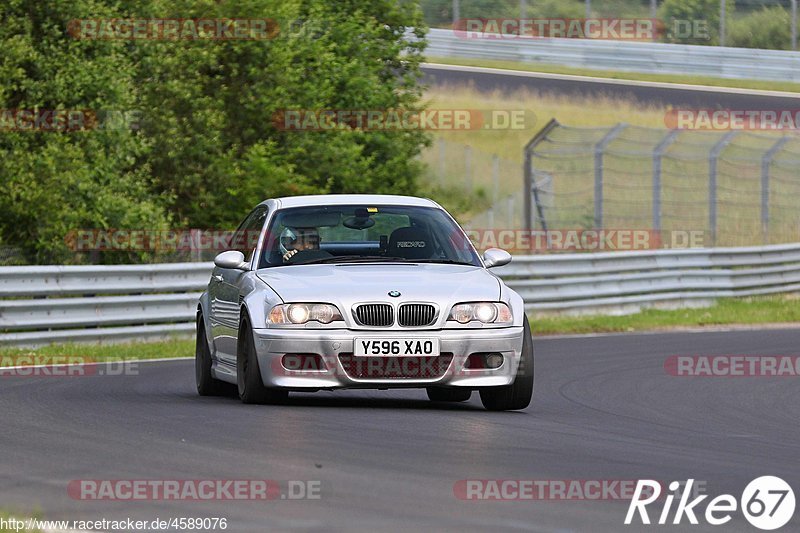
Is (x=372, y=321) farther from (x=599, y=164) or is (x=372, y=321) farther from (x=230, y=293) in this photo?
(x=599, y=164)

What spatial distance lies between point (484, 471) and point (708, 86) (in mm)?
40898

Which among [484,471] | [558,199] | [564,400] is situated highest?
[484,471]

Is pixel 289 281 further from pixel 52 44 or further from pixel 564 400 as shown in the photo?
pixel 52 44

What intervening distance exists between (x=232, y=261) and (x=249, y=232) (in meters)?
1.02

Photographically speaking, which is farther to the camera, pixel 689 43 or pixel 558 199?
pixel 689 43

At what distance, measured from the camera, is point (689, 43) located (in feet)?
171

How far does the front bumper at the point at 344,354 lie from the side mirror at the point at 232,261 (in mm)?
1013

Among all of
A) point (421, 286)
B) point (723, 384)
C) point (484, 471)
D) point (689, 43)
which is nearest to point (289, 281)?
point (421, 286)

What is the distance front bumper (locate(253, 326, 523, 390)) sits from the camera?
10.8m

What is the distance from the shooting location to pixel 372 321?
10.8 meters

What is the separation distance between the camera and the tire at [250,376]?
11039mm

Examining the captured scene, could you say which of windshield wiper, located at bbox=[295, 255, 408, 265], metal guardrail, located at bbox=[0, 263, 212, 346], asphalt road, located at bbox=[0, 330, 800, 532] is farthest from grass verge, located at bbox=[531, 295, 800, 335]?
windshield wiper, located at bbox=[295, 255, 408, 265]

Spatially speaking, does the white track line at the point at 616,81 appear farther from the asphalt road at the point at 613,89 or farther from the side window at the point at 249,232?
the side window at the point at 249,232

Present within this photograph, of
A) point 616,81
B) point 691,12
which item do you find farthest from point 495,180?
point 691,12
